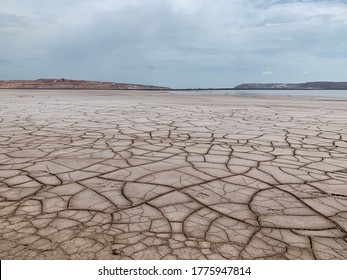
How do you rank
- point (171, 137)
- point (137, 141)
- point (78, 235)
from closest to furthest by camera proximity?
1. point (78, 235)
2. point (137, 141)
3. point (171, 137)

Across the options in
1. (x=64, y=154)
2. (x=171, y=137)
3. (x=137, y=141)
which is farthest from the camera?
(x=171, y=137)

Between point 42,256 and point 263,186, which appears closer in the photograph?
point 42,256

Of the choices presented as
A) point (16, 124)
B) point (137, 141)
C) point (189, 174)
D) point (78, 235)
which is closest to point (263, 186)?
point (189, 174)

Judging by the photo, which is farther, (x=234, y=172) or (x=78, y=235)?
(x=234, y=172)

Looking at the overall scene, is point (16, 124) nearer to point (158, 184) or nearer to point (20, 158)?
point (20, 158)
